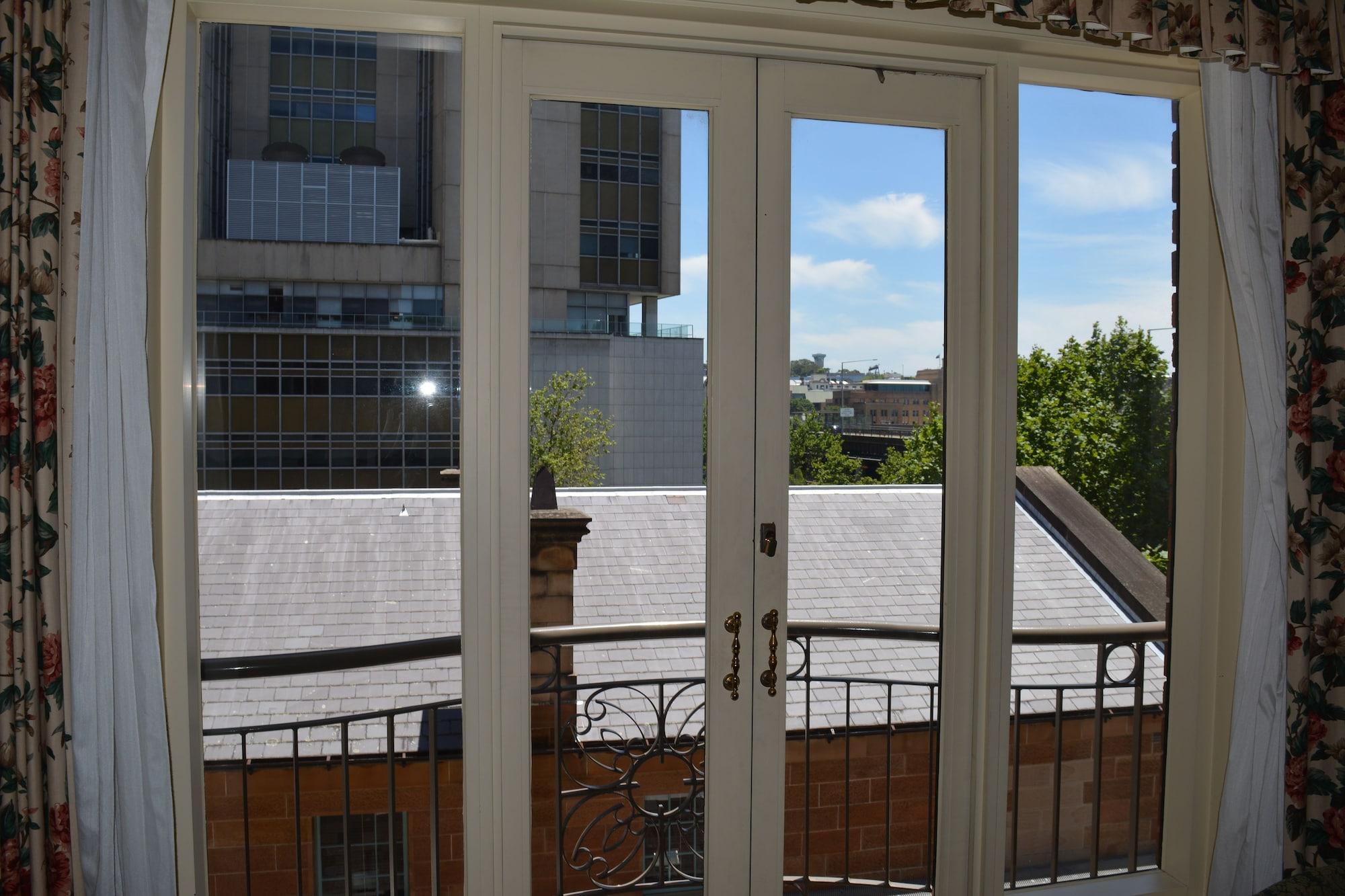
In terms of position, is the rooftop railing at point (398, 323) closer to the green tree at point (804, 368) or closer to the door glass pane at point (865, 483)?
the green tree at point (804, 368)

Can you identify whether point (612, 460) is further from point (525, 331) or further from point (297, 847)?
point (297, 847)

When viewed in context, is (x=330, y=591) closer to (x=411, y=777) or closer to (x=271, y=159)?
(x=411, y=777)

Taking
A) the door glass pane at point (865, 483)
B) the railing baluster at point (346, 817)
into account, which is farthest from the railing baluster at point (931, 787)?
the railing baluster at point (346, 817)

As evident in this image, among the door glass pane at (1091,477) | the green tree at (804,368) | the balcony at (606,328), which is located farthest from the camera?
the door glass pane at (1091,477)

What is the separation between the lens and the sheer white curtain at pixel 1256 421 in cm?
188

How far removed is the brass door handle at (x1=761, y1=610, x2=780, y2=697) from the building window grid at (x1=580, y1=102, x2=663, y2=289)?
78 cm

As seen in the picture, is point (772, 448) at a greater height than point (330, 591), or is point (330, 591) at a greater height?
point (772, 448)

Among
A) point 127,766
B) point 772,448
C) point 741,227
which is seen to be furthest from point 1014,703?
point 127,766

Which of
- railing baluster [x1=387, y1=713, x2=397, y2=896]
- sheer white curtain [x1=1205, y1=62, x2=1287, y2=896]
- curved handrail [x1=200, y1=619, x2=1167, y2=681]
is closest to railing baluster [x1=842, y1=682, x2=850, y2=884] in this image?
curved handrail [x1=200, y1=619, x2=1167, y2=681]

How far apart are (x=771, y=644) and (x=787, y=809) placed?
427 millimetres

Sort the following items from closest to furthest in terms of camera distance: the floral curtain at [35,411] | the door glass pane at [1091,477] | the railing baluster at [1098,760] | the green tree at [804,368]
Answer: the floral curtain at [35,411] → the green tree at [804,368] → the door glass pane at [1091,477] → the railing baluster at [1098,760]

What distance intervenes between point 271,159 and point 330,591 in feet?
3.04

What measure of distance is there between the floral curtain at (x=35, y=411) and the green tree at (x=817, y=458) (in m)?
1.44

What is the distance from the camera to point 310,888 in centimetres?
193
